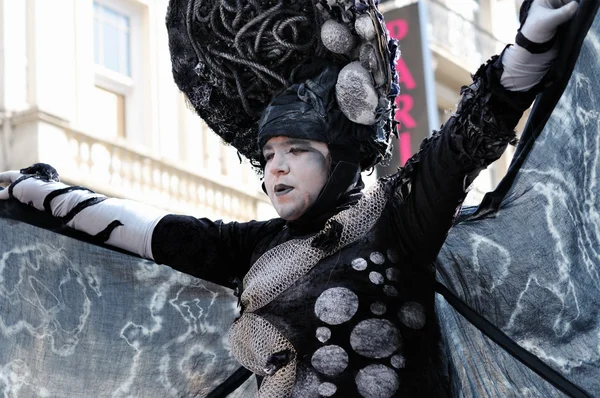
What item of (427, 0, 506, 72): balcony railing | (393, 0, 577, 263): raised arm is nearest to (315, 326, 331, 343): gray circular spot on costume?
(393, 0, 577, 263): raised arm

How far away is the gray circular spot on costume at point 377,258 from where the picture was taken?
3.40 metres

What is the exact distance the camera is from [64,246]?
4039 mm

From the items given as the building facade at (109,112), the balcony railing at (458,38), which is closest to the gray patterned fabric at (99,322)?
the building facade at (109,112)

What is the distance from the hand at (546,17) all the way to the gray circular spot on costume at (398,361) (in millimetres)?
786

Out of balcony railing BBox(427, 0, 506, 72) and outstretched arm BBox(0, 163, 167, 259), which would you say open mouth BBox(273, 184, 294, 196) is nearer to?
outstretched arm BBox(0, 163, 167, 259)

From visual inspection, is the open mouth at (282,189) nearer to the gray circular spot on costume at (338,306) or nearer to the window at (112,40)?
the gray circular spot on costume at (338,306)

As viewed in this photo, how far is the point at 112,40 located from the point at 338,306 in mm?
10048

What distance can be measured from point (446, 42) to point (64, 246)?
558 inches

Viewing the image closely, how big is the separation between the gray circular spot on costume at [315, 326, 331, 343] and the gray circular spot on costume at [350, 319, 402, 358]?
6 cm

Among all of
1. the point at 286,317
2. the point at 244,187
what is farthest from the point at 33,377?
the point at 244,187

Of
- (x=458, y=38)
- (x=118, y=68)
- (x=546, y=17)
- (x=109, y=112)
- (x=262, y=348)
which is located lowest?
(x=262, y=348)

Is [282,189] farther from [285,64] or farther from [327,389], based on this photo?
[327,389]

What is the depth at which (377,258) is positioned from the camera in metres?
3.40

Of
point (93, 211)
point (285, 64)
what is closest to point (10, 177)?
point (93, 211)
